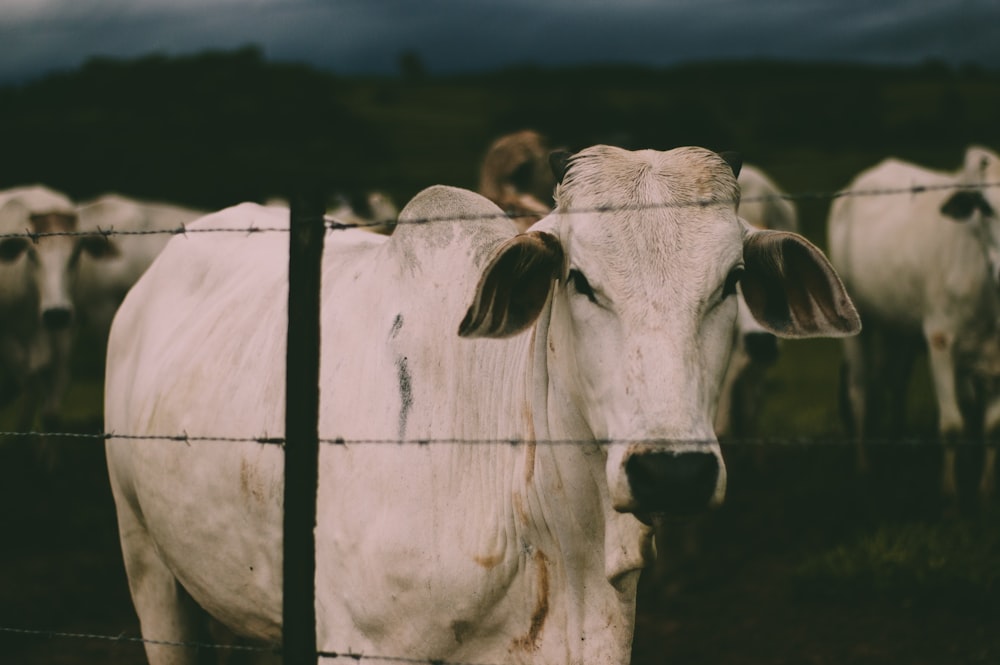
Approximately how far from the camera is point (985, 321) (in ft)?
26.2

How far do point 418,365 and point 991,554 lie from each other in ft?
14.6

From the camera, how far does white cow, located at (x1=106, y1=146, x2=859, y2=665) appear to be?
2434mm

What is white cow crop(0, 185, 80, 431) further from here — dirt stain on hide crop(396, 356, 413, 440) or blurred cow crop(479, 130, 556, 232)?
dirt stain on hide crop(396, 356, 413, 440)

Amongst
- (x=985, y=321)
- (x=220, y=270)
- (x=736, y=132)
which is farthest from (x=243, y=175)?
(x=220, y=270)

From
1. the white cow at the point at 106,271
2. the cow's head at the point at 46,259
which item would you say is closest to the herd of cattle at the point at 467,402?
the cow's head at the point at 46,259

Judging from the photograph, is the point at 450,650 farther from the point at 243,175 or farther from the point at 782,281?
the point at 243,175

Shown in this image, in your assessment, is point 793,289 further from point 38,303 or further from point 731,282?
point 38,303

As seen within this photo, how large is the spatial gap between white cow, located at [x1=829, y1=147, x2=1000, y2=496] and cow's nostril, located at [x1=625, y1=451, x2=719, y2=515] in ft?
17.3

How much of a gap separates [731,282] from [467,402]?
794mm

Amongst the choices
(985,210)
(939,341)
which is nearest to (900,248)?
(939,341)

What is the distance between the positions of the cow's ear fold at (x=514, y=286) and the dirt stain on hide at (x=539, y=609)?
0.59 meters

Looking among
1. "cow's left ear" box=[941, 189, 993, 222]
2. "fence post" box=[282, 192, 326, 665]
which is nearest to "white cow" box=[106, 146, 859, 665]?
"fence post" box=[282, 192, 326, 665]

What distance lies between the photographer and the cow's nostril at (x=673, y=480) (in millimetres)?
2225

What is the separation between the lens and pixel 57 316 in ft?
32.1
